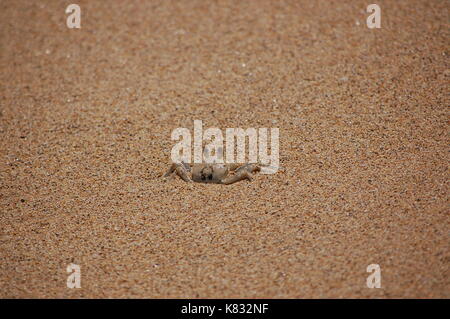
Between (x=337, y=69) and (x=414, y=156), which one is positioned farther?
(x=337, y=69)

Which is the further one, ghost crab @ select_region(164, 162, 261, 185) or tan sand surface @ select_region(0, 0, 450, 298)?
ghost crab @ select_region(164, 162, 261, 185)

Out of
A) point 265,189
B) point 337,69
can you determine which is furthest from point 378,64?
point 265,189

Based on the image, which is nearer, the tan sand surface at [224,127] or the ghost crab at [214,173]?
the tan sand surface at [224,127]

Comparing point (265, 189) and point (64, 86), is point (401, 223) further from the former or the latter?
point (64, 86)
